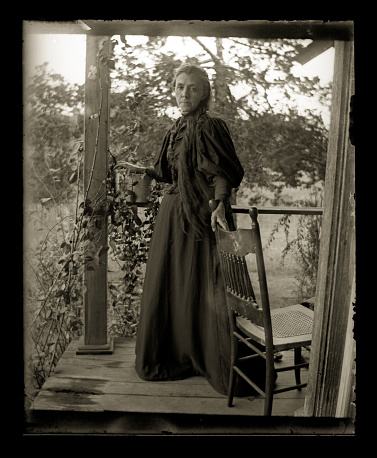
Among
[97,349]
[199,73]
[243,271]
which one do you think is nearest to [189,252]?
[243,271]

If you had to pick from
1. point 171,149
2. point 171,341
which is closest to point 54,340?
point 171,341

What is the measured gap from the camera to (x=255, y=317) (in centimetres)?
189

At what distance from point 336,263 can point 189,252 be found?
1.82 ft

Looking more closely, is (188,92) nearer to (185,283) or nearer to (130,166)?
(130,166)

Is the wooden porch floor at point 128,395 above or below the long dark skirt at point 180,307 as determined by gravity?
below

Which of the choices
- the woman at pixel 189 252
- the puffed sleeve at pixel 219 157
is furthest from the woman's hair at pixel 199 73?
the puffed sleeve at pixel 219 157

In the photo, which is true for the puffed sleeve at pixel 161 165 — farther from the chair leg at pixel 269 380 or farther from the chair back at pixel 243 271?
the chair leg at pixel 269 380

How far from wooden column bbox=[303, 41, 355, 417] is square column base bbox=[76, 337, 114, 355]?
2.51ft

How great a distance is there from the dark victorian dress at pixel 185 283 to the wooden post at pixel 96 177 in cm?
17

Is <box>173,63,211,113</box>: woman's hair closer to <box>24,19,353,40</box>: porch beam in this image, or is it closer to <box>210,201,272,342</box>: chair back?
<box>24,19,353,40</box>: porch beam

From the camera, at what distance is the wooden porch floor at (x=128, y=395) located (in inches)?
75.7

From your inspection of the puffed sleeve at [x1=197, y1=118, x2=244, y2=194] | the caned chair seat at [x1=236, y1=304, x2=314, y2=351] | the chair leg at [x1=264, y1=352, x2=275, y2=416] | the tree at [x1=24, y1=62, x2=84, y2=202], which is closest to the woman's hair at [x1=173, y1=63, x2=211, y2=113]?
the puffed sleeve at [x1=197, y1=118, x2=244, y2=194]
